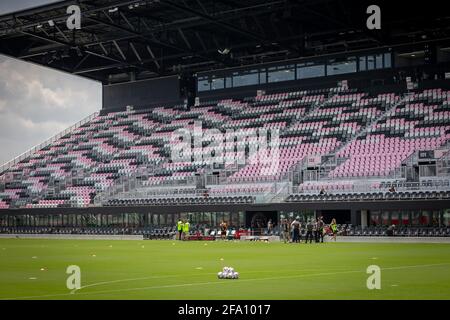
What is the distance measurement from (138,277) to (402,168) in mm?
40718

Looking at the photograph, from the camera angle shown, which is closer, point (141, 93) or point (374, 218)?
point (374, 218)

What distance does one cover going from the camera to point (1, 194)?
9081 centimetres

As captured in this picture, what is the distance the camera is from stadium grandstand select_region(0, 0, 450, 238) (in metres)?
64.8

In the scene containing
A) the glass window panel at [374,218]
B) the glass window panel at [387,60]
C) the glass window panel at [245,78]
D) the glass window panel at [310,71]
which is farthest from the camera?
the glass window panel at [245,78]

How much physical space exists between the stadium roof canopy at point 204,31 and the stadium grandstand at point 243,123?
7.8 inches

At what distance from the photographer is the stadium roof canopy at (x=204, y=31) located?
66.1m

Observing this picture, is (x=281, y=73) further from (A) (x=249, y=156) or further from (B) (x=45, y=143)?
(B) (x=45, y=143)

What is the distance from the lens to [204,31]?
249 ft

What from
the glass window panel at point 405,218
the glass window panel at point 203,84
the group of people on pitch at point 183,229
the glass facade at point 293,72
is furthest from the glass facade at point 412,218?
the glass window panel at point 203,84

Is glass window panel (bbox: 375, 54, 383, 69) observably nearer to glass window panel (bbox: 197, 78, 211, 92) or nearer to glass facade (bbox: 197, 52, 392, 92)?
glass facade (bbox: 197, 52, 392, 92)

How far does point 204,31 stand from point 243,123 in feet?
33.6

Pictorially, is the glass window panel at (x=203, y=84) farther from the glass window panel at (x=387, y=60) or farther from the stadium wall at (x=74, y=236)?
the stadium wall at (x=74, y=236)

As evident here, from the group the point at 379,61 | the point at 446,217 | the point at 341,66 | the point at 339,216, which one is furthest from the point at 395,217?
the point at 341,66

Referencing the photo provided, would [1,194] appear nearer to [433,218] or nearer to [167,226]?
[167,226]
